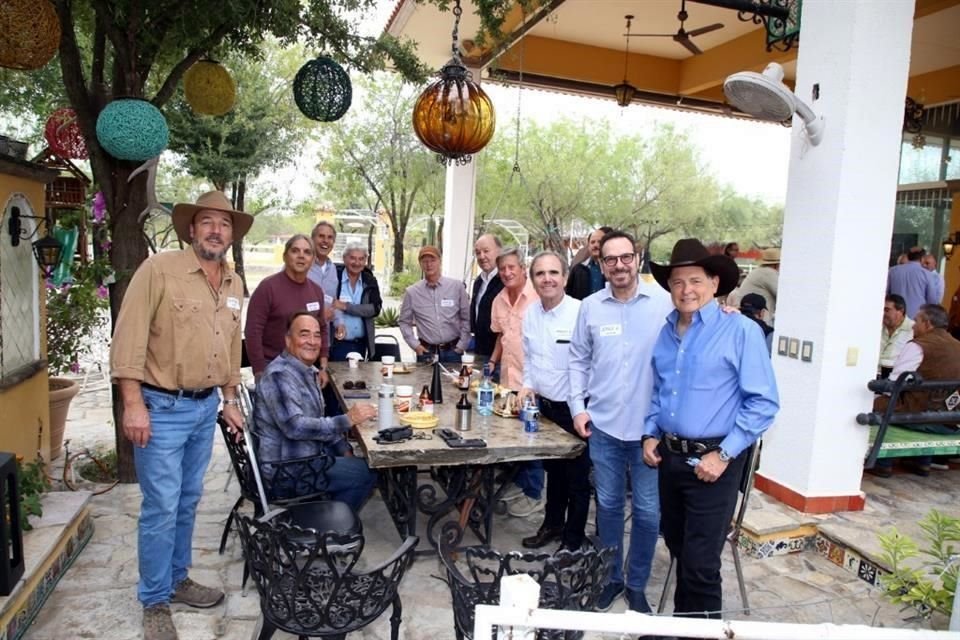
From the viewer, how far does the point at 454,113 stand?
4250 millimetres

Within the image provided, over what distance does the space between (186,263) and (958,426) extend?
5778mm

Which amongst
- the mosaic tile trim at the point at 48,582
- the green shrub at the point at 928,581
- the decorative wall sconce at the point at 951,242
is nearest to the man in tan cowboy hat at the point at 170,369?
the mosaic tile trim at the point at 48,582

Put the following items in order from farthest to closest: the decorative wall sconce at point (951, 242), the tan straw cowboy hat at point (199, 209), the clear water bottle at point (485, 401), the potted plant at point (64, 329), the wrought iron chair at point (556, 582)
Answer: the decorative wall sconce at point (951, 242) < the potted plant at point (64, 329) < the clear water bottle at point (485, 401) < the tan straw cowboy hat at point (199, 209) < the wrought iron chair at point (556, 582)

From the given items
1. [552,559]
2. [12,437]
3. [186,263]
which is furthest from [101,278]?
[552,559]

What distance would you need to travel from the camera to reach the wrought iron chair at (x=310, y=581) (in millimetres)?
2281

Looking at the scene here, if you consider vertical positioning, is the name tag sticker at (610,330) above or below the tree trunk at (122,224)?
below

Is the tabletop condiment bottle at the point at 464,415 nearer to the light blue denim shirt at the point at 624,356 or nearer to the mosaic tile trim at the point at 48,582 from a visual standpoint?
the light blue denim shirt at the point at 624,356

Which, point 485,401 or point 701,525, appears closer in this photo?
point 701,525

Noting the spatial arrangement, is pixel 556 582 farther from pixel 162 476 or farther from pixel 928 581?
pixel 162 476

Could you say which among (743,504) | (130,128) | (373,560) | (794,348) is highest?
(130,128)

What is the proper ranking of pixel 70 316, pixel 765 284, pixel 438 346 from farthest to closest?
1. pixel 765 284
2. pixel 438 346
3. pixel 70 316

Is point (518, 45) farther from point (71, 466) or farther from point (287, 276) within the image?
point (71, 466)

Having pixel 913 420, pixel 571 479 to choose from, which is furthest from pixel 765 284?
pixel 571 479

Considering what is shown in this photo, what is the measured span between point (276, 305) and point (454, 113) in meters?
1.78
